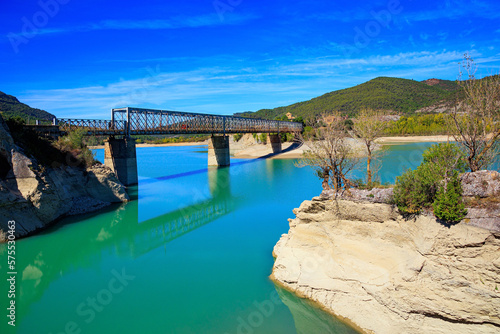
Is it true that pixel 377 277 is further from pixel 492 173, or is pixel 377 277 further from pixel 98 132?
pixel 98 132

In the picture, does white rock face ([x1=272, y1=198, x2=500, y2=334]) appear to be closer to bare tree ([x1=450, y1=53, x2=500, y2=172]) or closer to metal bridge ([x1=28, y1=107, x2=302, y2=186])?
bare tree ([x1=450, y1=53, x2=500, y2=172])

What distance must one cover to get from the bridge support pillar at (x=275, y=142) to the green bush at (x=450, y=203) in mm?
70378

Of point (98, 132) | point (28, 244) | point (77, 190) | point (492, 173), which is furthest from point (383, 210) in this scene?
point (98, 132)

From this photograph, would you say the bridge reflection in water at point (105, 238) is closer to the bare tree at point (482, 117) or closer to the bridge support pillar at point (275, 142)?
the bare tree at point (482, 117)

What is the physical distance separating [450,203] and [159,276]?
10.6 meters

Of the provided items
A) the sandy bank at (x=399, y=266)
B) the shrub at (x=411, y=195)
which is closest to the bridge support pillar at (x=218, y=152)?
the sandy bank at (x=399, y=266)

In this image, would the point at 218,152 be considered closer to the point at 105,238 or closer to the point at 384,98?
the point at 105,238

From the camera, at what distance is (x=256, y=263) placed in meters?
13.1

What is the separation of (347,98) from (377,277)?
180 meters

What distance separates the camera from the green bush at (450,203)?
26.0ft
